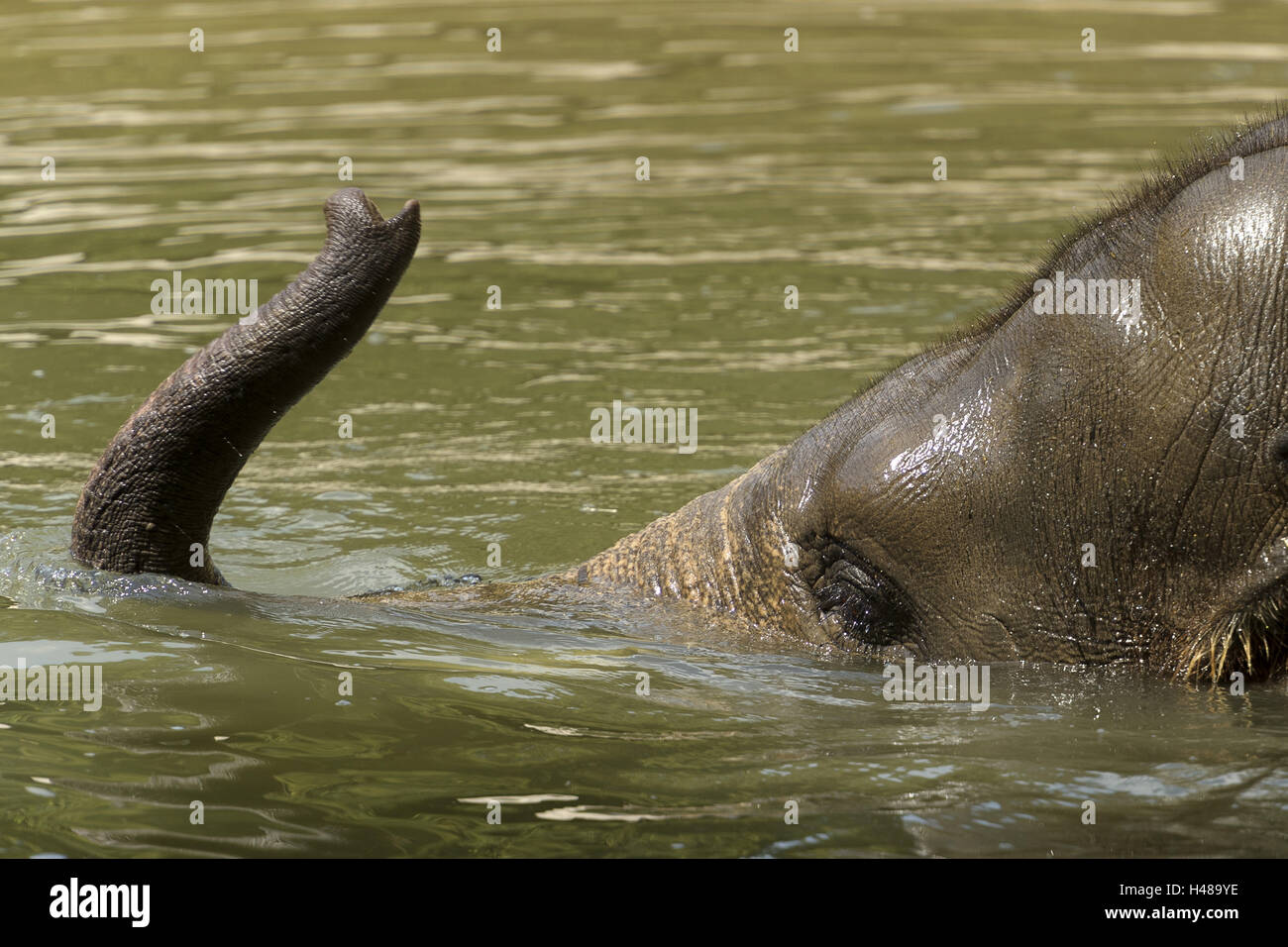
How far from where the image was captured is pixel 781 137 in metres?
15.7

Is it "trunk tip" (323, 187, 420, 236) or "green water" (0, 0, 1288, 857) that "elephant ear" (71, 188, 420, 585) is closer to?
"trunk tip" (323, 187, 420, 236)

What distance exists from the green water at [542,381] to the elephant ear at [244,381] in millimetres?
292

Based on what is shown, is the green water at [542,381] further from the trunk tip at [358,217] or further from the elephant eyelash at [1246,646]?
the trunk tip at [358,217]

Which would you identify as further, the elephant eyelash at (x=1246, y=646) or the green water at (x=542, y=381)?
the elephant eyelash at (x=1246, y=646)

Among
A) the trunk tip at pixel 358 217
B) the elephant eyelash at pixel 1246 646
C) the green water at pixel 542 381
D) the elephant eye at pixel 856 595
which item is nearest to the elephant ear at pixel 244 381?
the trunk tip at pixel 358 217

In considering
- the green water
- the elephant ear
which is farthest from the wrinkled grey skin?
the green water

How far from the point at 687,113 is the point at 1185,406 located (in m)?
13.1

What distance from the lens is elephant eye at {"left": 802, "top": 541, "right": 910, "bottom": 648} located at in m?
4.39

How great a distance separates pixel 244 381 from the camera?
4.67m

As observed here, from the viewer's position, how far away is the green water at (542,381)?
3.73 m

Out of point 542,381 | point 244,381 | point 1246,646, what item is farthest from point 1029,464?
point 542,381

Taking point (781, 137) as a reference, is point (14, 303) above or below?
below
